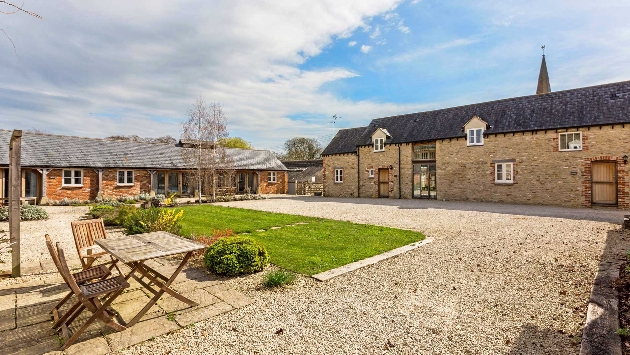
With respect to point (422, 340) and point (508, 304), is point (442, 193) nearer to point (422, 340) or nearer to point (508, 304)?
point (508, 304)

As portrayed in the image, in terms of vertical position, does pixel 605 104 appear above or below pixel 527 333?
above

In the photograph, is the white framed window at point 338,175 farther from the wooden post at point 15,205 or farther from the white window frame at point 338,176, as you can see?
the wooden post at point 15,205

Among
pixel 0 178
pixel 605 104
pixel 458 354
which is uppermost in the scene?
pixel 605 104

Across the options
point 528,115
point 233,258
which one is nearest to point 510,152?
point 528,115

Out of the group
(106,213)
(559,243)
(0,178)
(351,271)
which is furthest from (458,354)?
(0,178)

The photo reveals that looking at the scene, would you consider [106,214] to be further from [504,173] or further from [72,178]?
[504,173]

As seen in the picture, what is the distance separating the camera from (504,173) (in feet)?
63.5

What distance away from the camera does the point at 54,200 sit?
797 inches

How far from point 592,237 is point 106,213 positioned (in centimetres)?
Result: 1651

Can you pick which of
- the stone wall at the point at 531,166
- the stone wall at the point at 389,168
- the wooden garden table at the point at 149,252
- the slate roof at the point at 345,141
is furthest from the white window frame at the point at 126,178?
the stone wall at the point at 531,166

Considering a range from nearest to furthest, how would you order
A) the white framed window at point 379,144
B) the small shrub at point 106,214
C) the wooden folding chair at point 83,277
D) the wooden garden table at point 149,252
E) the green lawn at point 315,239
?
the wooden garden table at point 149,252 < the wooden folding chair at point 83,277 < the green lawn at point 315,239 < the small shrub at point 106,214 < the white framed window at point 379,144

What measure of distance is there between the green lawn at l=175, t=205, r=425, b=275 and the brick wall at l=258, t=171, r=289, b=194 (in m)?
18.9

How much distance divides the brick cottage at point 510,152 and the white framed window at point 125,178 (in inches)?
668

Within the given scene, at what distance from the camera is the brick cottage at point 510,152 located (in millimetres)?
16453
